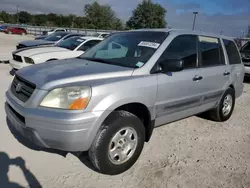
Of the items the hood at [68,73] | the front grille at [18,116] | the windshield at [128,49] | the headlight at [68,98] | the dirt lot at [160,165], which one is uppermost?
the windshield at [128,49]

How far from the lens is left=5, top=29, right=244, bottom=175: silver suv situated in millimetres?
2510

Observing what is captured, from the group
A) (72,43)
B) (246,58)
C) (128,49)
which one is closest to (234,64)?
(128,49)

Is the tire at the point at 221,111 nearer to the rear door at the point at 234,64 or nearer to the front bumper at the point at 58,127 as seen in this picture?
the rear door at the point at 234,64

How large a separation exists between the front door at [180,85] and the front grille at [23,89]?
159 centimetres

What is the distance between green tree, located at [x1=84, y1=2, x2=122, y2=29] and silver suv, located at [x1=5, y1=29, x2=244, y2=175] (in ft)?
175

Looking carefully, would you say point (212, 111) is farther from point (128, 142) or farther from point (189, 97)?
point (128, 142)

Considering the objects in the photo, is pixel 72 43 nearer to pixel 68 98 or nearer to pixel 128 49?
pixel 128 49

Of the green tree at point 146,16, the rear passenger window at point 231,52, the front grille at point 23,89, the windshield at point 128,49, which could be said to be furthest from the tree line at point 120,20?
the front grille at point 23,89

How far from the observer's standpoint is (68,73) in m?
2.82

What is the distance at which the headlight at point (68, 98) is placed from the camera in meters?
2.49

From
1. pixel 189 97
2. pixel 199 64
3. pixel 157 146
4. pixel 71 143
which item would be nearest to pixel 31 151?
pixel 71 143

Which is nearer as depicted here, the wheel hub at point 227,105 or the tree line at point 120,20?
the wheel hub at point 227,105

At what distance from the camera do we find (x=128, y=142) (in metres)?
2.98

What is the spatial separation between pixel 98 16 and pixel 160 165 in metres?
57.2
